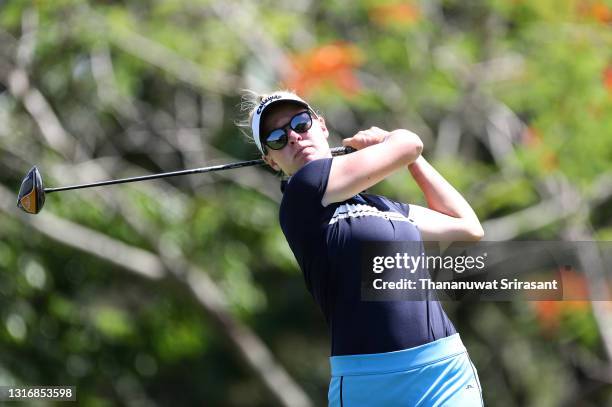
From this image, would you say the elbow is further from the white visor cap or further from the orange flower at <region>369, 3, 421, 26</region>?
the orange flower at <region>369, 3, 421, 26</region>

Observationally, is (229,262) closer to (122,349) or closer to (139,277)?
(139,277)

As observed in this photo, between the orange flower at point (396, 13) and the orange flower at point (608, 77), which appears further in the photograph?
the orange flower at point (396, 13)

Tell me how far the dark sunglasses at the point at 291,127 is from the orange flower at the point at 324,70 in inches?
246

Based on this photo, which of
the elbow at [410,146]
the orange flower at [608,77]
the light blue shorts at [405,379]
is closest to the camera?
the light blue shorts at [405,379]

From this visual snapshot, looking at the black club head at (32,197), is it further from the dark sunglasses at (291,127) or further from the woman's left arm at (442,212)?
the woman's left arm at (442,212)

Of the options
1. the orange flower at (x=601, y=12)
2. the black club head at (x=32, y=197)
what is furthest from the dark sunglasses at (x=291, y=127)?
the orange flower at (x=601, y=12)

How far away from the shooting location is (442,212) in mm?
3562

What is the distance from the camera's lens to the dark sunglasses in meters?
3.38

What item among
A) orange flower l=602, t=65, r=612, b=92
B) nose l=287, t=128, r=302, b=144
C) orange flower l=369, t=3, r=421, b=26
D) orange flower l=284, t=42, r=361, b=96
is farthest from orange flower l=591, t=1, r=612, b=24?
nose l=287, t=128, r=302, b=144

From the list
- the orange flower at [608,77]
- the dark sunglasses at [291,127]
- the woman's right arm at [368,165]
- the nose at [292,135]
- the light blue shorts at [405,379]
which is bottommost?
the light blue shorts at [405,379]

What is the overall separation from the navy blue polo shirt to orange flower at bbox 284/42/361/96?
6.47 metres

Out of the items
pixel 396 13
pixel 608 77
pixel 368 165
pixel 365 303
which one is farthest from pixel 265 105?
pixel 396 13

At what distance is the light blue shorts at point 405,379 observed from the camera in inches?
121

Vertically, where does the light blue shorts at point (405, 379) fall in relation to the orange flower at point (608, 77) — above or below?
below
